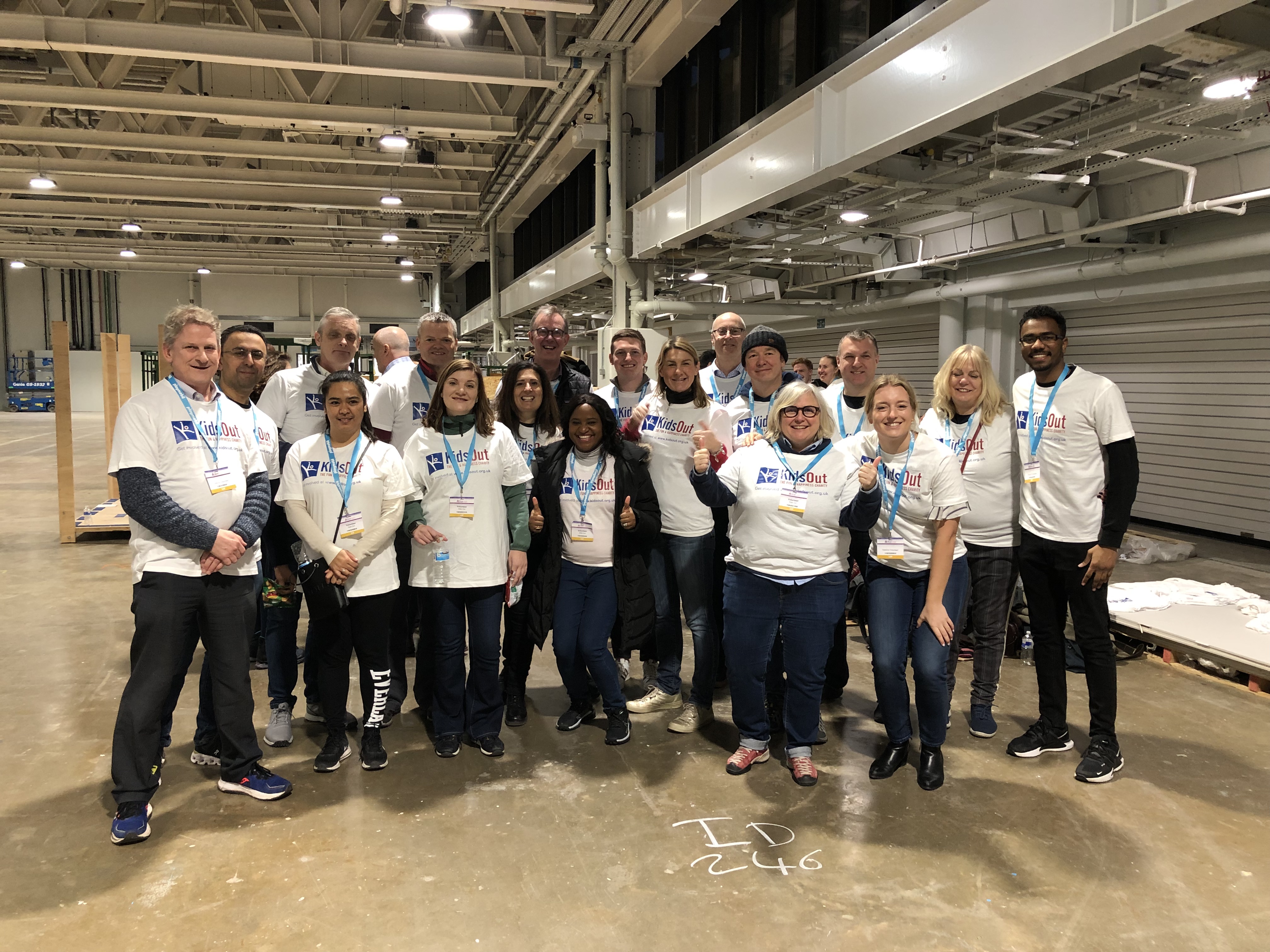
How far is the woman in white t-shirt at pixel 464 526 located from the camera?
3020 millimetres

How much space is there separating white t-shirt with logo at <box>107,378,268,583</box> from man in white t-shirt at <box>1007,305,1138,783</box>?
9.42 ft

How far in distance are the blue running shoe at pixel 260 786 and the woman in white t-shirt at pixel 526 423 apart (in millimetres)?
926

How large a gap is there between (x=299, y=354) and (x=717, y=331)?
16749 mm

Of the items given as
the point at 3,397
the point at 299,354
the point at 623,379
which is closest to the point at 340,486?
the point at 623,379

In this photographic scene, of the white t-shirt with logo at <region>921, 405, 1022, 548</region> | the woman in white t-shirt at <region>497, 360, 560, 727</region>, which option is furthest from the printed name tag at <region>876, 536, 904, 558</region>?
the woman in white t-shirt at <region>497, 360, 560, 727</region>

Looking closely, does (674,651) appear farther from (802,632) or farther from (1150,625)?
(1150,625)

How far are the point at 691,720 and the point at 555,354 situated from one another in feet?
5.78

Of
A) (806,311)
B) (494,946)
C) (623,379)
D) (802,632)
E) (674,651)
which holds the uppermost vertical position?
(806,311)

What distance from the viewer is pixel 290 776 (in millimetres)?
2990

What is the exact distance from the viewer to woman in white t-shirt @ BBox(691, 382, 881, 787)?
2855 mm

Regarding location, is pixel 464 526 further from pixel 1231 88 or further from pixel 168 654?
pixel 1231 88

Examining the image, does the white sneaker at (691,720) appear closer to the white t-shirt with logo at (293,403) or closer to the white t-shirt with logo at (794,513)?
the white t-shirt with logo at (794,513)

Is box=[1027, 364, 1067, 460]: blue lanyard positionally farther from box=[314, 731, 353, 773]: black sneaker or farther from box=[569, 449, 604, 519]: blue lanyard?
box=[314, 731, 353, 773]: black sneaker

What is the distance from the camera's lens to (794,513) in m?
2.86
